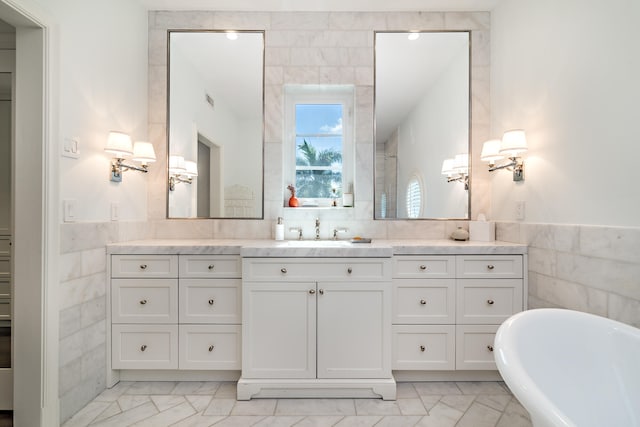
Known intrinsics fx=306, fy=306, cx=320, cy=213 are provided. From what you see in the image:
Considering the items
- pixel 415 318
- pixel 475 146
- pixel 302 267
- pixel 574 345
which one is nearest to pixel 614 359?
pixel 574 345

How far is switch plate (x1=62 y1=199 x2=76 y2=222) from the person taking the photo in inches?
67.8

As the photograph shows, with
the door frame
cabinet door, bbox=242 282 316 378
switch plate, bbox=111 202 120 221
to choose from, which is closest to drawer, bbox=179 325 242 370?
cabinet door, bbox=242 282 316 378

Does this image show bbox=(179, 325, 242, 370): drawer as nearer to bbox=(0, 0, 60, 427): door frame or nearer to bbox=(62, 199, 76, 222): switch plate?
bbox=(0, 0, 60, 427): door frame

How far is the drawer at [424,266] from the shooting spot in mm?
2033

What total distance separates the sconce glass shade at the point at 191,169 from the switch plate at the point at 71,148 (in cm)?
81

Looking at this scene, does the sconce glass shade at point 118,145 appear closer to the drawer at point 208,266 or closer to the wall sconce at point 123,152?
the wall sconce at point 123,152

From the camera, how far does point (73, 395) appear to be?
1.78m

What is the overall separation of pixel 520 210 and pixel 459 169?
1.92 feet

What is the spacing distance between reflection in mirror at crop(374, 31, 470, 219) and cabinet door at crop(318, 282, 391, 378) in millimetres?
858

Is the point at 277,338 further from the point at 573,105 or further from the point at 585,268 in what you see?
the point at 573,105

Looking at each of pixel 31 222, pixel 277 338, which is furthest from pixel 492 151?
pixel 31 222

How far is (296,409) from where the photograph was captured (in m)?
1.82

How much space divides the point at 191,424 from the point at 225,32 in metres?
2.83

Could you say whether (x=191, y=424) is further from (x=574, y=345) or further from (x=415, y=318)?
(x=574, y=345)
